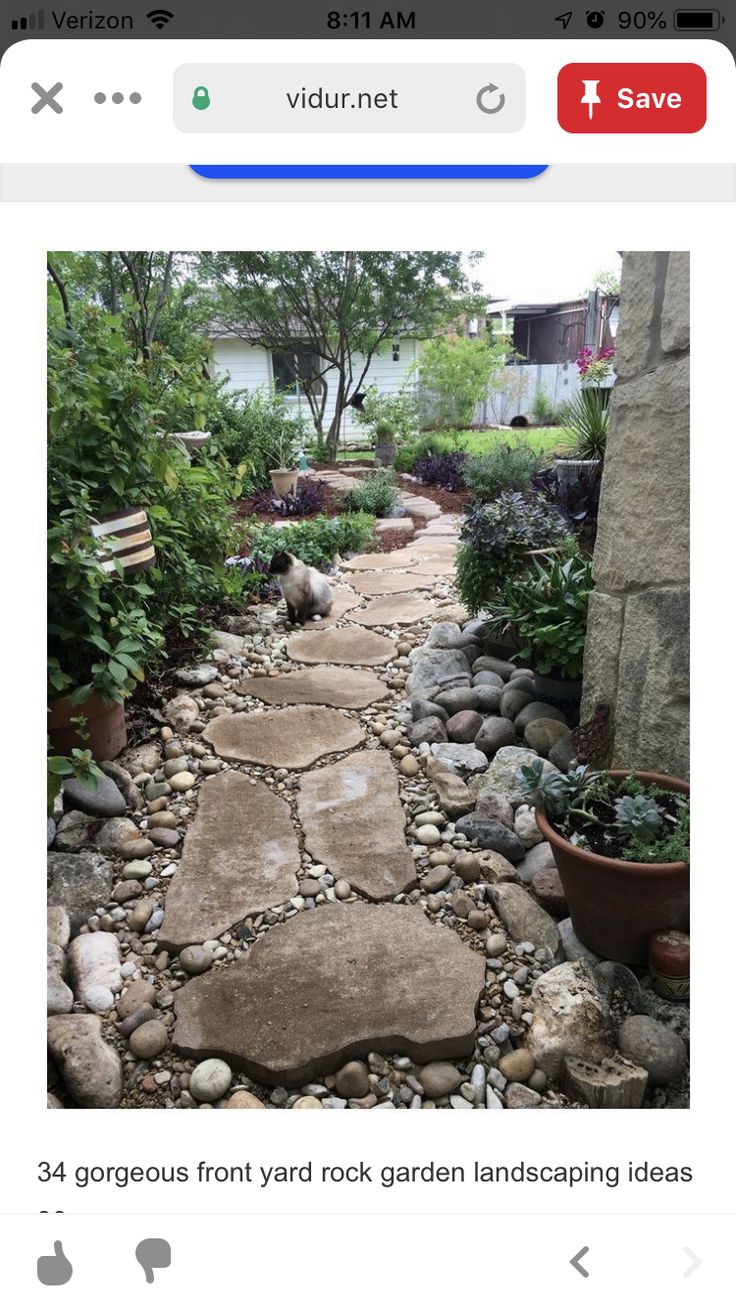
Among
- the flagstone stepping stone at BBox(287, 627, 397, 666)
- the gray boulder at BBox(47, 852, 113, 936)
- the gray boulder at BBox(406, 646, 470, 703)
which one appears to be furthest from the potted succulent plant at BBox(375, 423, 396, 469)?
the gray boulder at BBox(47, 852, 113, 936)

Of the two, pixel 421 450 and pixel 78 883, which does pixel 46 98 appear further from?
pixel 421 450

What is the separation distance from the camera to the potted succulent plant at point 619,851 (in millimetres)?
1731

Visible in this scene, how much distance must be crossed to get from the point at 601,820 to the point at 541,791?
19cm

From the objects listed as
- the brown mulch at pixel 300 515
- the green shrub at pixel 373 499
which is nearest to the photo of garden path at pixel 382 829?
the brown mulch at pixel 300 515

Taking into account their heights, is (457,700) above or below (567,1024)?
above

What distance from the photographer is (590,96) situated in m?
1.08

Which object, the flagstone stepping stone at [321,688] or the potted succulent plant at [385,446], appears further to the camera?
the potted succulent plant at [385,446]

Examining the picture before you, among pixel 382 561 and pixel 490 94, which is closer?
pixel 490 94

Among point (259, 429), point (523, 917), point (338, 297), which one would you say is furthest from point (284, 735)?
point (338, 297)

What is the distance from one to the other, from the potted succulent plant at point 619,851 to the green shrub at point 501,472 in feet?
17.7

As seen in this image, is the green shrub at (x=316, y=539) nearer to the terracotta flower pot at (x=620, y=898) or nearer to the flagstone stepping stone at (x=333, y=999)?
the flagstone stepping stone at (x=333, y=999)
